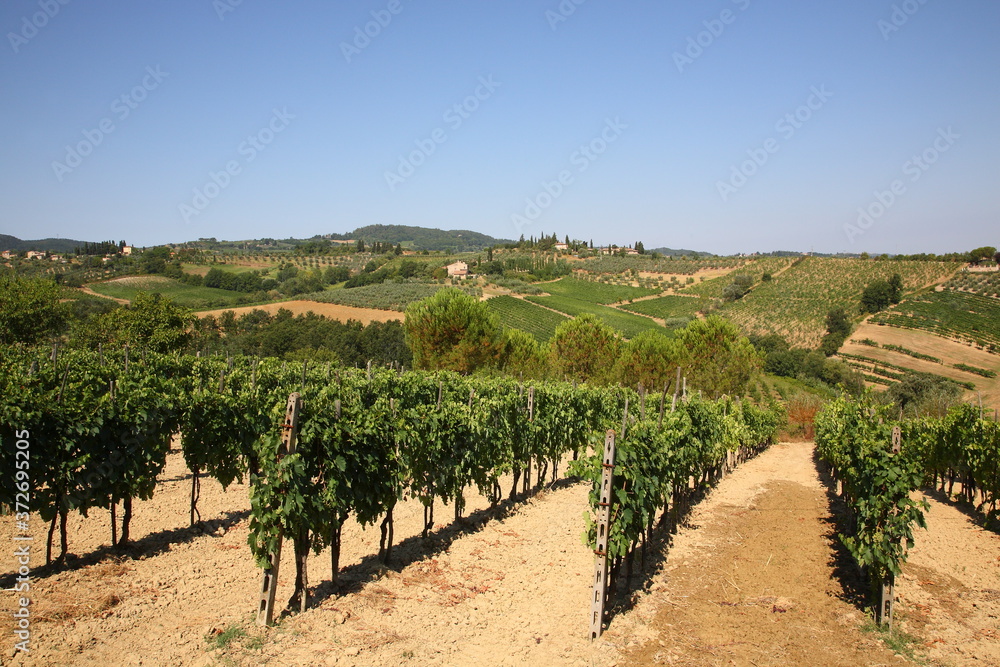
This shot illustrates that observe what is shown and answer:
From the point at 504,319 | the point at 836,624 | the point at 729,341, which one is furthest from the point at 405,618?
the point at 504,319

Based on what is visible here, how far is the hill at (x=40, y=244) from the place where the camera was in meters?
122

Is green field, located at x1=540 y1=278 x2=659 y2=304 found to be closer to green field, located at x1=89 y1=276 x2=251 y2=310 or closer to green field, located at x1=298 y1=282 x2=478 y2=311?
green field, located at x1=298 y1=282 x2=478 y2=311

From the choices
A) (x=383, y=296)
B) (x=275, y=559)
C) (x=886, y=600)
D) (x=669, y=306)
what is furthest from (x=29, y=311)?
(x=669, y=306)

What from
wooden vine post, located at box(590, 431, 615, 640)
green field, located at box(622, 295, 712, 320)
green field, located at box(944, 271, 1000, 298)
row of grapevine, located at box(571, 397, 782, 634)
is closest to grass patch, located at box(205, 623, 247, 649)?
wooden vine post, located at box(590, 431, 615, 640)

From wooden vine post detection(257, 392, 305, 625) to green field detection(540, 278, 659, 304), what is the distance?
78.3m

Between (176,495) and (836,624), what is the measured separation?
10.5 metres

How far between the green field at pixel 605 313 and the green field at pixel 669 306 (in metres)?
4.37

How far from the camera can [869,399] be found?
10.9 metres

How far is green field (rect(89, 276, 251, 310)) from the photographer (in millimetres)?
69125

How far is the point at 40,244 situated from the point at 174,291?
100m

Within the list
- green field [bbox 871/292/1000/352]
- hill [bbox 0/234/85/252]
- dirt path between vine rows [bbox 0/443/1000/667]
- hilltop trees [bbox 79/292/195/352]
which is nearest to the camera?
dirt path between vine rows [bbox 0/443/1000/667]

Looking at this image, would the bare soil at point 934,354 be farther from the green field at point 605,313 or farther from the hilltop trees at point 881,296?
the green field at point 605,313

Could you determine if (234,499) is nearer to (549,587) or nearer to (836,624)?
(549,587)

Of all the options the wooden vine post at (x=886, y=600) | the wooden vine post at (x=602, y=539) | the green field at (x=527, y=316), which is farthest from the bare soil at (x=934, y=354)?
the wooden vine post at (x=602, y=539)
